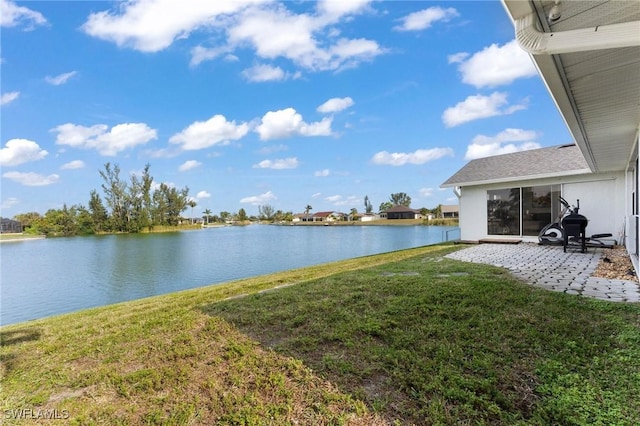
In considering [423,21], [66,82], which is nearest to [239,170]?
[66,82]

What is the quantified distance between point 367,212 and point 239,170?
42288 millimetres

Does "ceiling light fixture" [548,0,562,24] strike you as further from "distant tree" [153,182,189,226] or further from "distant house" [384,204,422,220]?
"distant house" [384,204,422,220]

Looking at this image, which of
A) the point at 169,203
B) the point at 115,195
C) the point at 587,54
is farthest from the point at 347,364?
the point at 169,203

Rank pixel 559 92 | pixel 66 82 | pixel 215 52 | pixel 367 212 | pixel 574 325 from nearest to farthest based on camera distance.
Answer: pixel 574 325
pixel 559 92
pixel 215 52
pixel 66 82
pixel 367 212

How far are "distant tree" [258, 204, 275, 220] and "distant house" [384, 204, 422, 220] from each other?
30.4 metres

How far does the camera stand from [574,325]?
2.86 metres

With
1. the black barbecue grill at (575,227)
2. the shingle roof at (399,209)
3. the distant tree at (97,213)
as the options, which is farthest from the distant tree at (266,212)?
the black barbecue grill at (575,227)

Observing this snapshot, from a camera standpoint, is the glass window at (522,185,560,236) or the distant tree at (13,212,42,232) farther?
the distant tree at (13,212,42,232)

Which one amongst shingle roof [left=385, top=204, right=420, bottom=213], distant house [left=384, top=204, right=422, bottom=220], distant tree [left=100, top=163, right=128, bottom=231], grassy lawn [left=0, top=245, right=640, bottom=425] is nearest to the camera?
grassy lawn [left=0, top=245, right=640, bottom=425]

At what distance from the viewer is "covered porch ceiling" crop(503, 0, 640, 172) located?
200cm

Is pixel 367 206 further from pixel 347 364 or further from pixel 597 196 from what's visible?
pixel 347 364

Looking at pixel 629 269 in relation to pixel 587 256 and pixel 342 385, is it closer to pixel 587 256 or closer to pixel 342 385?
pixel 587 256

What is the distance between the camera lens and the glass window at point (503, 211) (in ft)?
35.0

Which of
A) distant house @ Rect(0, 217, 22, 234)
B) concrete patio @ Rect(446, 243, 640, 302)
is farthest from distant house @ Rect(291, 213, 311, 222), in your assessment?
concrete patio @ Rect(446, 243, 640, 302)
